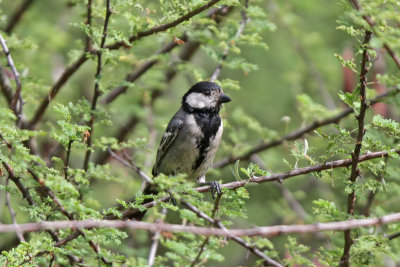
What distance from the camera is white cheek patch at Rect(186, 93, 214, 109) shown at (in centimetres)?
526

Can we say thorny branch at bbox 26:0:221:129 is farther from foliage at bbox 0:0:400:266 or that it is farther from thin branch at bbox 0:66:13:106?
thin branch at bbox 0:66:13:106

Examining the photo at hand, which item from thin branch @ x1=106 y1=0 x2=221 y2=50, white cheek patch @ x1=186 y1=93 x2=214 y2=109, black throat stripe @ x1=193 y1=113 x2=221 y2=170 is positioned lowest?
black throat stripe @ x1=193 y1=113 x2=221 y2=170

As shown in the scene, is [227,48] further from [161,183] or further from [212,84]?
[161,183]

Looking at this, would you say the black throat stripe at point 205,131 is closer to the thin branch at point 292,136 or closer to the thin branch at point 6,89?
the thin branch at point 292,136

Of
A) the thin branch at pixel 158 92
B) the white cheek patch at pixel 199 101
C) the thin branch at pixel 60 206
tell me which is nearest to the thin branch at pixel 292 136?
the white cheek patch at pixel 199 101

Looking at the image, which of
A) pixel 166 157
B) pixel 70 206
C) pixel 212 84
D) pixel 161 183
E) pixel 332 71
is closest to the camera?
pixel 70 206

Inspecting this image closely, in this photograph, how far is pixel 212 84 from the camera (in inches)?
198

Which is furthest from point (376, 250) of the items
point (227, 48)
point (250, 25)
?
point (250, 25)

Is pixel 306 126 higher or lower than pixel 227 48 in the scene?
lower

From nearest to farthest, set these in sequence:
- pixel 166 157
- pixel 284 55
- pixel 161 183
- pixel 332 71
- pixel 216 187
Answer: pixel 161 183
pixel 216 187
pixel 166 157
pixel 332 71
pixel 284 55

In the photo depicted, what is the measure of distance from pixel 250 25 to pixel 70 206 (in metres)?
2.90

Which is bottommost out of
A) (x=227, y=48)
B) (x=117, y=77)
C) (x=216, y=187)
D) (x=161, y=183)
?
(x=216, y=187)

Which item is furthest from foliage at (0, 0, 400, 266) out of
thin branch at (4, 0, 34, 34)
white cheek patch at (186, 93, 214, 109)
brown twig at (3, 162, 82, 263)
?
white cheek patch at (186, 93, 214, 109)

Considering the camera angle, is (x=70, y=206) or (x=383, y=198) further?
(x=383, y=198)
